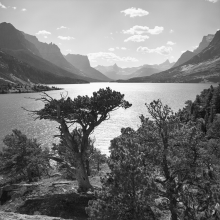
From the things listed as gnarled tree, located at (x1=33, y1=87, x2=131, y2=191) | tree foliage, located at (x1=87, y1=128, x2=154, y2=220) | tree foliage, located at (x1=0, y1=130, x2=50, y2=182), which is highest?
gnarled tree, located at (x1=33, y1=87, x2=131, y2=191)

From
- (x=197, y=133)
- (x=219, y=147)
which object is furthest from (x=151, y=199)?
(x=219, y=147)

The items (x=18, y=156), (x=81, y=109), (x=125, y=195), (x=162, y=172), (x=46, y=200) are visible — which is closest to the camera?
(x=125, y=195)

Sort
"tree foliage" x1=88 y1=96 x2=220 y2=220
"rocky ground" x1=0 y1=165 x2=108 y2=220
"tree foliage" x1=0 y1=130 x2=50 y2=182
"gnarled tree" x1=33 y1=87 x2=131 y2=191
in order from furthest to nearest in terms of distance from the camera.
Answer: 1. "tree foliage" x1=0 y1=130 x2=50 y2=182
2. "gnarled tree" x1=33 y1=87 x2=131 y2=191
3. "rocky ground" x1=0 y1=165 x2=108 y2=220
4. "tree foliage" x1=88 y1=96 x2=220 y2=220

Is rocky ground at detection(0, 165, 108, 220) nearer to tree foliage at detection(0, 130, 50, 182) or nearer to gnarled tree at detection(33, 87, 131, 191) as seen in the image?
gnarled tree at detection(33, 87, 131, 191)

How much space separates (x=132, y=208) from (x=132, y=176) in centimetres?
212

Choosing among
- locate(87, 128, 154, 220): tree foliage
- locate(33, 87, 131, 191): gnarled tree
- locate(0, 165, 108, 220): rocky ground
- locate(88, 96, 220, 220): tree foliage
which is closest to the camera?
locate(87, 128, 154, 220): tree foliage

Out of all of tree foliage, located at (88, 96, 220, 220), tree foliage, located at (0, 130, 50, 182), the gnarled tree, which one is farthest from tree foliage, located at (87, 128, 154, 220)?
tree foliage, located at (0, 130, 50, 182)

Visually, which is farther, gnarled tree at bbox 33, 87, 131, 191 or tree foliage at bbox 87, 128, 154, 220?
gnarled tree at bbox 33, 87, 131, 191

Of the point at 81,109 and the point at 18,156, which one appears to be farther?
the point at 18,156

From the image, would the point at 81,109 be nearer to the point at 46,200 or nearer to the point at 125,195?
the point at 46,200

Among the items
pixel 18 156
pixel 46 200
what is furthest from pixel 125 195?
pixel 18 156

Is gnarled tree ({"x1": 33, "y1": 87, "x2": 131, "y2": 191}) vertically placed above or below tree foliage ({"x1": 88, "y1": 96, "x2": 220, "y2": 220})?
above

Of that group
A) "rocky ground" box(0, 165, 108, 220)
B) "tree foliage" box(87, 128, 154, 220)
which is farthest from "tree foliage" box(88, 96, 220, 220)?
"rocky ground" box(0, 165, 108, 220)

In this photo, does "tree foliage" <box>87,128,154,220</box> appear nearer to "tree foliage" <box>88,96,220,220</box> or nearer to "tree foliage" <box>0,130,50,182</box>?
"tree foliage" <box>88,96,220,220</box>
